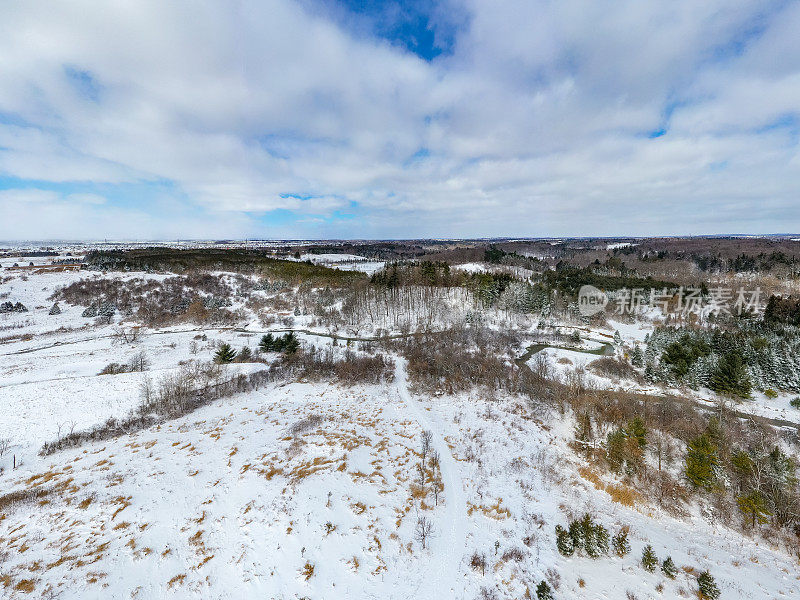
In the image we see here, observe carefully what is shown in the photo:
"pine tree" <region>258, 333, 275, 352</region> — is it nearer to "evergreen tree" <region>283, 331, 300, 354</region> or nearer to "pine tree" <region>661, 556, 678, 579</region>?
"evergreen tree" <region>283, 331, 300, 354</region>

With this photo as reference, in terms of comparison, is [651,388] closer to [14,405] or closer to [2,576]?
[2,576]

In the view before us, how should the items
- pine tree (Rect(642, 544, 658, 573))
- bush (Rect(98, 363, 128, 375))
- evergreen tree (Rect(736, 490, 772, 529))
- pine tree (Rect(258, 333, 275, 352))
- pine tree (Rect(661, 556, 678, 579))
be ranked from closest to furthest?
pine tree (Rect(661, 556, 678, 579))
pine tree (Rect(642, 544, 658, 573))
evergreen tree (Rect(736, 490, 772, 529))
bush (Rect(98, 363, 128, 375))
pine tree (Rect(258, 333, 275, 352))

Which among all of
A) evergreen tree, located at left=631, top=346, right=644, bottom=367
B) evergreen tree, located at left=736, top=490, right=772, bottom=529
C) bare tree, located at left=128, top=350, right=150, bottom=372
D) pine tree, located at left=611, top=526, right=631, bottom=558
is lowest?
evergreen tree, located at left=631, top=346, right=644, bottom=367

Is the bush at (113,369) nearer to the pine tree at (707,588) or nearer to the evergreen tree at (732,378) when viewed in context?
the pine tree at (707,588)

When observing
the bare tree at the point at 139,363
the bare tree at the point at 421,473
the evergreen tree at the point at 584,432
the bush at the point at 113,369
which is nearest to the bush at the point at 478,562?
the bare tree at the point at 421,473

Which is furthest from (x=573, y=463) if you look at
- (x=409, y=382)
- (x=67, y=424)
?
(x=67, y=424)

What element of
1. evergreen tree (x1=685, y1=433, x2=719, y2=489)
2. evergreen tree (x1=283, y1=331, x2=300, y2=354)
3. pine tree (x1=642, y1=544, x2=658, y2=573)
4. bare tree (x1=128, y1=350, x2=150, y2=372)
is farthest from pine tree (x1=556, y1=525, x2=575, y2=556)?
bare tree (x1=128, y1=350, x2=150, y2=372)
